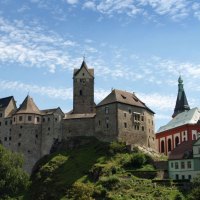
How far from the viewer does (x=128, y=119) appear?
117m

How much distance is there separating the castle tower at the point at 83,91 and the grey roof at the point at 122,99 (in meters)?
10.8

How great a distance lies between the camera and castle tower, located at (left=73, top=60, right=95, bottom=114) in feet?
425

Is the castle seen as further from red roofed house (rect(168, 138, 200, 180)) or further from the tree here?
red roofed house (rect(168, 138, 200, 180))

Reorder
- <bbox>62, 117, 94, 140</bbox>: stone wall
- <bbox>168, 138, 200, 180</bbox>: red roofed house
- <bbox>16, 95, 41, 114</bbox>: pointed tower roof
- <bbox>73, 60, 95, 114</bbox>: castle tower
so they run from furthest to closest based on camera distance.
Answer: <bbox>73, 60, 95, 114</bbox>: castle tower → <bbox>16, 95, 41, 114</bbox>: pointed tower roof → <bbox>62, 117, 94, 140</bbox>: stone wall → <bbox>168, 138, 200, 180</bbox>: red roofed house

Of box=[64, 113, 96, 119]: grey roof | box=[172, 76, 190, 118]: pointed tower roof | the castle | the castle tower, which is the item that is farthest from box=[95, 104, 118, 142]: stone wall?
box=[172, 76, 190, 118]: pointed tower roof

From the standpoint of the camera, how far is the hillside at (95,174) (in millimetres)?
86688

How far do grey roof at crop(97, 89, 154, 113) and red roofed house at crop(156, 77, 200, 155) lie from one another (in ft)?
28.4

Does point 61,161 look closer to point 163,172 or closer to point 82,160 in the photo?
point 82,160

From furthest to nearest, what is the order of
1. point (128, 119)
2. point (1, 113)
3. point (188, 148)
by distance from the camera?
point (1, 113) → point (128, 119) → point (188, 148)

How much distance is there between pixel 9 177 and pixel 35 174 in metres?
11.8

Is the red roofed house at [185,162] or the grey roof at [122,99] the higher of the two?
the grey roof at [122,99]

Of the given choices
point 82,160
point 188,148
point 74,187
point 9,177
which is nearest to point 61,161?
point 82,160

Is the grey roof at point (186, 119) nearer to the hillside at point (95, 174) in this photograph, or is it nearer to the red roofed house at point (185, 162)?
the hillside at point (95, 174)

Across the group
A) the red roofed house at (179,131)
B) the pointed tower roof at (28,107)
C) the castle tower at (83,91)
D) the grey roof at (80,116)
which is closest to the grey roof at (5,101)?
the pointed tower roof at (28,107)
